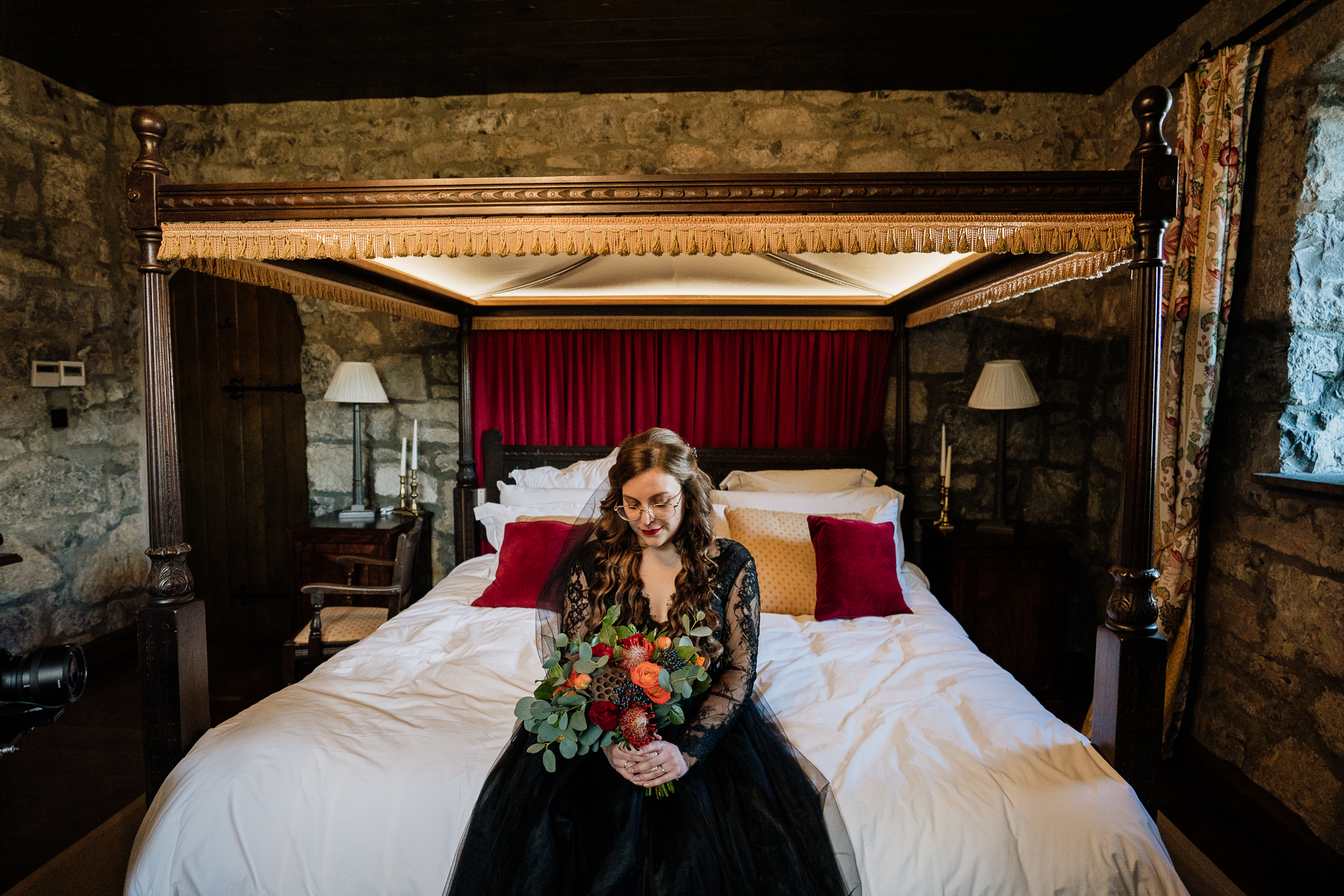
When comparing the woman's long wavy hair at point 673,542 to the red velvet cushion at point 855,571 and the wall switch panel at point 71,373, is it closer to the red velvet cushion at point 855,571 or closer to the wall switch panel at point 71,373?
the red velvet cushion at point 855,571

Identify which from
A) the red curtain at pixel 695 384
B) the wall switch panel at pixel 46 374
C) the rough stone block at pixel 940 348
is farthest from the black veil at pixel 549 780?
the wall switch panel at pixel 46 374

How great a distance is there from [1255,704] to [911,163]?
2761 mm

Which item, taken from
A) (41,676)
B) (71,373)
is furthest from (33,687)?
(71,373)

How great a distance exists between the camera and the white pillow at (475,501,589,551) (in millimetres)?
3363

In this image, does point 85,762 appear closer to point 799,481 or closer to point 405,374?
point 405,374

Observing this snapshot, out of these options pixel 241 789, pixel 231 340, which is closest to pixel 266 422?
pixel 231 340

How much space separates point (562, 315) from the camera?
3764 millimetres

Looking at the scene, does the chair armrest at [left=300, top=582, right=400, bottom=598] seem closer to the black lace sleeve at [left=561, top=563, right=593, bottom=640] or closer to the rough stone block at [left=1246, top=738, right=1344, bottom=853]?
the black lace sleeve at [left=561, top=563, right=593, bottom=640]

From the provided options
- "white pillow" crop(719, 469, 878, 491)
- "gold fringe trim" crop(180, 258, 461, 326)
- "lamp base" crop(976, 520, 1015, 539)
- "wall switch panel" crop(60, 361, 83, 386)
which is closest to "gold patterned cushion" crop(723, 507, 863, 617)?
"white pillow" crop(719, 469, 878, 491)

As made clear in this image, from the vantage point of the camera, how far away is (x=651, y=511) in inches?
71.2

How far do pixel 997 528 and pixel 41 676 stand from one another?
3.55 metres

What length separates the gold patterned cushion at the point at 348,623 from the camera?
304 cm

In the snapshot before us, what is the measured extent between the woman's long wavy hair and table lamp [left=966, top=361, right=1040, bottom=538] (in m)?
2.04

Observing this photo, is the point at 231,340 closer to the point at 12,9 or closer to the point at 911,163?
the point at 12,9
